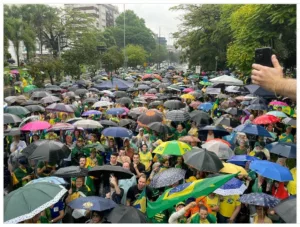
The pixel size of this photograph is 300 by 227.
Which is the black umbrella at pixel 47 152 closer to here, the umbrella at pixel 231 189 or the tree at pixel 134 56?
the umbrella at pixel 231 189

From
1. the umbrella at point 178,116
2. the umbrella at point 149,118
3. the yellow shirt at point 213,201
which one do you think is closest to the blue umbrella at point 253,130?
the umbrella at point 178,116

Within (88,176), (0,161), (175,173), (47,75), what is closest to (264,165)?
(175,173)

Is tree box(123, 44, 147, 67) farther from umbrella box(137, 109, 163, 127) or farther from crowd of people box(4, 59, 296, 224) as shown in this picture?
umbrella box(137, 109, 163, 127)

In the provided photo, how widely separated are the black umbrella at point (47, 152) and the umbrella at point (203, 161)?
8.41 ft

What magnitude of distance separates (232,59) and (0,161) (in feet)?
53.3

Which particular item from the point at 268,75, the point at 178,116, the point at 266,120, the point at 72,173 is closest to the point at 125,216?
the point at 72,173

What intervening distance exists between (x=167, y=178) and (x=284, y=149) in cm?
290

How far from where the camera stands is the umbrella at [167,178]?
18.1ft

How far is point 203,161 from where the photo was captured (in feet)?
19.7

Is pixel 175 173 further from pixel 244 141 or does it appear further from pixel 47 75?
pixel 47 75

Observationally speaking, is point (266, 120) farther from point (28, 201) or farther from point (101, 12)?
point (101, 12)

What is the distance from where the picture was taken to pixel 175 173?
5.70m

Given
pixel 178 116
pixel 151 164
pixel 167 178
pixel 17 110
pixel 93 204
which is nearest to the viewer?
pixel 93 204

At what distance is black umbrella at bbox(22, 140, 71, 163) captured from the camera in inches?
265
